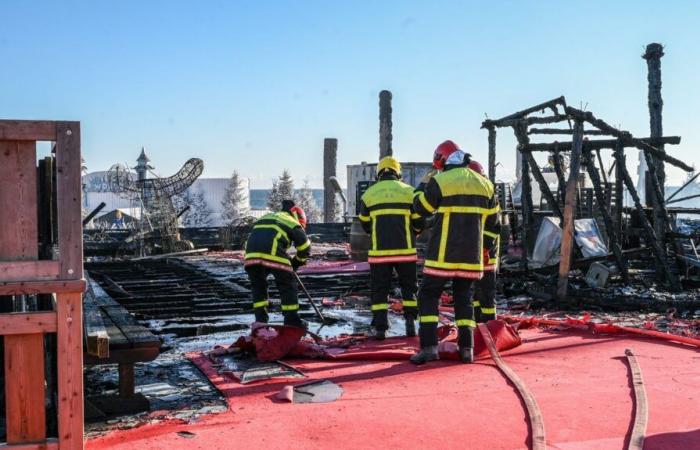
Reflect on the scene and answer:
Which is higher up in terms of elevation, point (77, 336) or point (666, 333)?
point (77, 336)

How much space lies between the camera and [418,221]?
7.73m

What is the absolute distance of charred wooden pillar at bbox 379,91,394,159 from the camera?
27328 mm

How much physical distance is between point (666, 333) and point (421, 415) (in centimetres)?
386

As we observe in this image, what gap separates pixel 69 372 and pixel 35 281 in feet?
1.50

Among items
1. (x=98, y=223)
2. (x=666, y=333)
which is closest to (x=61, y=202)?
(x=666, y=333)

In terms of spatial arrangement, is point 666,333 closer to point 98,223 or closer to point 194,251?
point 194,251

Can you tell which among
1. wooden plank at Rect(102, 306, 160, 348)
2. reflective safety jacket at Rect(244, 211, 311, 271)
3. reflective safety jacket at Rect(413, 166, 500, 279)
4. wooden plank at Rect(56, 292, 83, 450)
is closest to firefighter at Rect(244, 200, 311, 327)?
reflective safety jacket at Rect(244, 211, 311, 271)

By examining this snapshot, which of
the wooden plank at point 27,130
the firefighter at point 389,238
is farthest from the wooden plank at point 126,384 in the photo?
the firefighter at point 389,238

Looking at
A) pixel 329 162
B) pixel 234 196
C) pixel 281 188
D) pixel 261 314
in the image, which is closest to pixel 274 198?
pixel 281 188

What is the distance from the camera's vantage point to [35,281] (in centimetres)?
341

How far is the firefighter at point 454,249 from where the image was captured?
6.42 m

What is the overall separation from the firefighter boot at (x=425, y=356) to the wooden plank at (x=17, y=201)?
3.58m

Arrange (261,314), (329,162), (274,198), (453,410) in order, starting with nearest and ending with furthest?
(453,410) < (261,314) < (329,162) < (274,198)

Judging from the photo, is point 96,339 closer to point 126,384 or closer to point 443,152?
point 126,384
